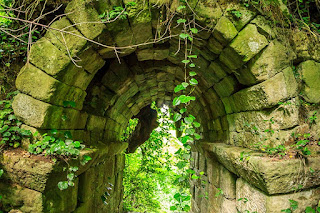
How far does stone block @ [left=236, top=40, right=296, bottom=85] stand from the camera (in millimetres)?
2199

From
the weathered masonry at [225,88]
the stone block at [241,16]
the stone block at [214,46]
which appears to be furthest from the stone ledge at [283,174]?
the stone block at [241,16]

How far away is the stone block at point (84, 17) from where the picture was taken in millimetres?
2107

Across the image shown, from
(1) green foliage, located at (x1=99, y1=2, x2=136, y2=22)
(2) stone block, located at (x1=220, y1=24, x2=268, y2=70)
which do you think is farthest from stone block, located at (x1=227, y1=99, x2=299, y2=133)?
(1) green foliage, located at (x1=99, y1=2, x2=136, y2=22)

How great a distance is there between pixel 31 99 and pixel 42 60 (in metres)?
0.41

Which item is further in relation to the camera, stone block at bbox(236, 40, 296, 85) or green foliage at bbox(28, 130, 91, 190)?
stone block at bbox(236, 40, 296, 85)

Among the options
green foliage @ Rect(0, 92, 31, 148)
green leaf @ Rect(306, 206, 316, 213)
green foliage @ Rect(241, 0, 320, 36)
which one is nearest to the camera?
green leaf @ Rect(306, 206, 316, 213)

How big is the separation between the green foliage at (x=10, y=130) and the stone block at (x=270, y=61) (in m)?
2.45

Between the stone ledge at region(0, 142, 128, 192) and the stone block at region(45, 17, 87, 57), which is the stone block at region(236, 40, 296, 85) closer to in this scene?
the stone block at region(45, 17, 87, 57)

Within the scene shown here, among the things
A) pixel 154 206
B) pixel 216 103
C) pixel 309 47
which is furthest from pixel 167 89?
pixel 154 206

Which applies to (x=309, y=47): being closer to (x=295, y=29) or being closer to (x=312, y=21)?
(x=295, y=29)

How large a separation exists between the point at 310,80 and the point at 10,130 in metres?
3.24

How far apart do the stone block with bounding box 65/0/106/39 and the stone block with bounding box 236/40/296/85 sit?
1725mm

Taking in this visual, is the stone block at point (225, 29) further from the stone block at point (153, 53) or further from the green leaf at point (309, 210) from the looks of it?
the green leaf at point (309, 210)

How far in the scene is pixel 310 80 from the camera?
232 cm
